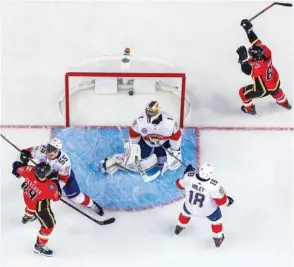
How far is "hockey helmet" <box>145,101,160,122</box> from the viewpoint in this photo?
7.92 meters

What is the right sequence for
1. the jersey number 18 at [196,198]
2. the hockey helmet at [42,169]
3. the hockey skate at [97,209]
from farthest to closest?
1. the hockey skate at [97,209]
2. the jersey number 18 at [196,198]
3. the hockey helmet at [42,169]

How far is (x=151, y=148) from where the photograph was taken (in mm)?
8281

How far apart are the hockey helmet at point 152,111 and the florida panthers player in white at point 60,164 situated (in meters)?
0.64

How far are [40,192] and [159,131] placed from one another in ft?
3.28

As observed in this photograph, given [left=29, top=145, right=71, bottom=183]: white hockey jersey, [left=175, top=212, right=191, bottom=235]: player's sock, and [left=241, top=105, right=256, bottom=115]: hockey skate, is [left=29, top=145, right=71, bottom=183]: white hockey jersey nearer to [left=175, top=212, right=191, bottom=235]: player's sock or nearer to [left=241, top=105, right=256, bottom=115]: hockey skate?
[left=175, top=212, right=191, bottom=235]: player's sock

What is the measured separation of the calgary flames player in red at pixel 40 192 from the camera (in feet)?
24.8

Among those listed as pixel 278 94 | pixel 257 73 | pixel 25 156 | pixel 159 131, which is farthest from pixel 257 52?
pixel 25 156

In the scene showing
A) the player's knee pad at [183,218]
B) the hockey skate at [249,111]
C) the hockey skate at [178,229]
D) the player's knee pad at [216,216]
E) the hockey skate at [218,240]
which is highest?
the hockey skate at [249,111]

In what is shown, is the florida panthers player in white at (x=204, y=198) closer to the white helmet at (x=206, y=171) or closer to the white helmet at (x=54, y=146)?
the white helmet at (x=206, y=171)

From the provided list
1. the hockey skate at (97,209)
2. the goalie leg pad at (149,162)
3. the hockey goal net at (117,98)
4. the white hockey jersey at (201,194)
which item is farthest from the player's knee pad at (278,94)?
the hockey skate at (97,209)

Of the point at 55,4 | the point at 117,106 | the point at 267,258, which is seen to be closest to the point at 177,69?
the point at 117,106

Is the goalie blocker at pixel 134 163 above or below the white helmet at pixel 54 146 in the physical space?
below

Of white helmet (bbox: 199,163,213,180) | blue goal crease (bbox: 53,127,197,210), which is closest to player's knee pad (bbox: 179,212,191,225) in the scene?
blue goal crease (bbox: 53,127,197,210)

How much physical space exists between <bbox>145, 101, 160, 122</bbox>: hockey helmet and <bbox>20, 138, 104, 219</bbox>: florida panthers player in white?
636 millimetres
